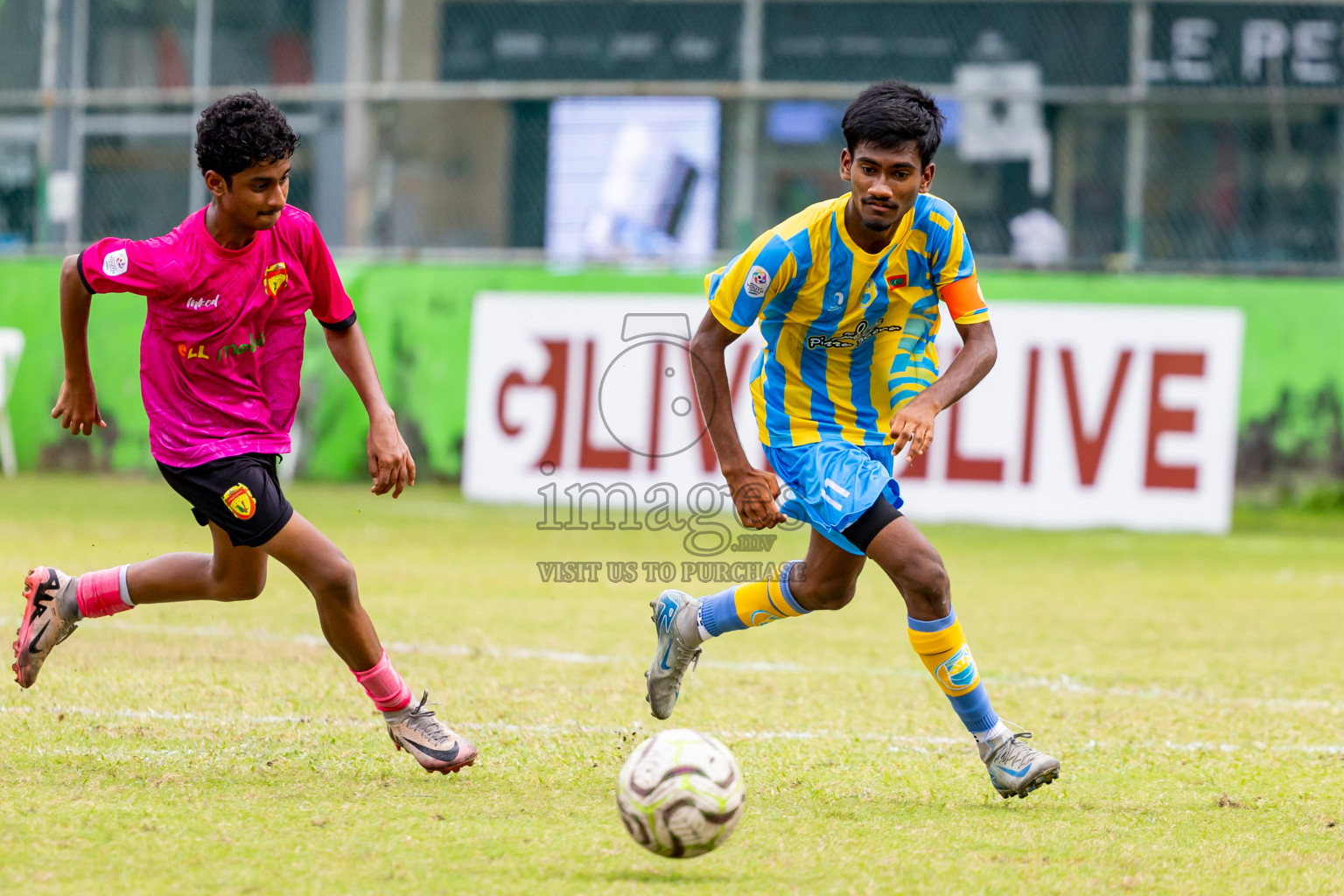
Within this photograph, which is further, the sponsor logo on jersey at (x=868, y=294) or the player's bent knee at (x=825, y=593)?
the player's bent knee at (x=825, y=593)

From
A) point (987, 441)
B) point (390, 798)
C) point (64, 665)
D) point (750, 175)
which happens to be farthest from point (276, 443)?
point (750, 175)

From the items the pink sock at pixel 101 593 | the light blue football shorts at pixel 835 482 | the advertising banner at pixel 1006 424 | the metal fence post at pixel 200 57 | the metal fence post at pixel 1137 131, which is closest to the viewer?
the light blue football shorts at pixel 835 482

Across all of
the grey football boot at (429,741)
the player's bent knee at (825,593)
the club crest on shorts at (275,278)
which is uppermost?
the club crest on shorts at (275,278)

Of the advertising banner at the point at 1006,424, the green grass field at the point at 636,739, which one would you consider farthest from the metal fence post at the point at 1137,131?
the green grass field at the point at 636,739

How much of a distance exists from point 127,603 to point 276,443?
0.83 m

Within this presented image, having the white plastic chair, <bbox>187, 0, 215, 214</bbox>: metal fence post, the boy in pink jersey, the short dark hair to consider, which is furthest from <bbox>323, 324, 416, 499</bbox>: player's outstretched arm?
<bbox>187, 0, 215, 214</bbox>: metal fence post

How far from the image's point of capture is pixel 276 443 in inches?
197

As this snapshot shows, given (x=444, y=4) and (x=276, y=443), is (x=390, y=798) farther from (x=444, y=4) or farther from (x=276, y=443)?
(x=444, y=4)

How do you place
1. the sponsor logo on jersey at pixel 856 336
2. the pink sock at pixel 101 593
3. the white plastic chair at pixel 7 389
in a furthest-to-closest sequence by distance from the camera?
1. the white plastic chair at pixel 7 389
2. the pink sock at pixel 101 593
3. the sponsor logo on jersey at pixel 856 336

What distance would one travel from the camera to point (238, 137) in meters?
4.64

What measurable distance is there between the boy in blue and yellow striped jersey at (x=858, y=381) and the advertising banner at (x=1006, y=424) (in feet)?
Answer: 24.1

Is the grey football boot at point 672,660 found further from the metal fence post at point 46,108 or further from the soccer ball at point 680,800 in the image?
the metal fence post at point 46,108

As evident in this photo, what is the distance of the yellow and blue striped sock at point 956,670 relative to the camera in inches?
190

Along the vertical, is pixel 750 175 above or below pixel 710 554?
above
